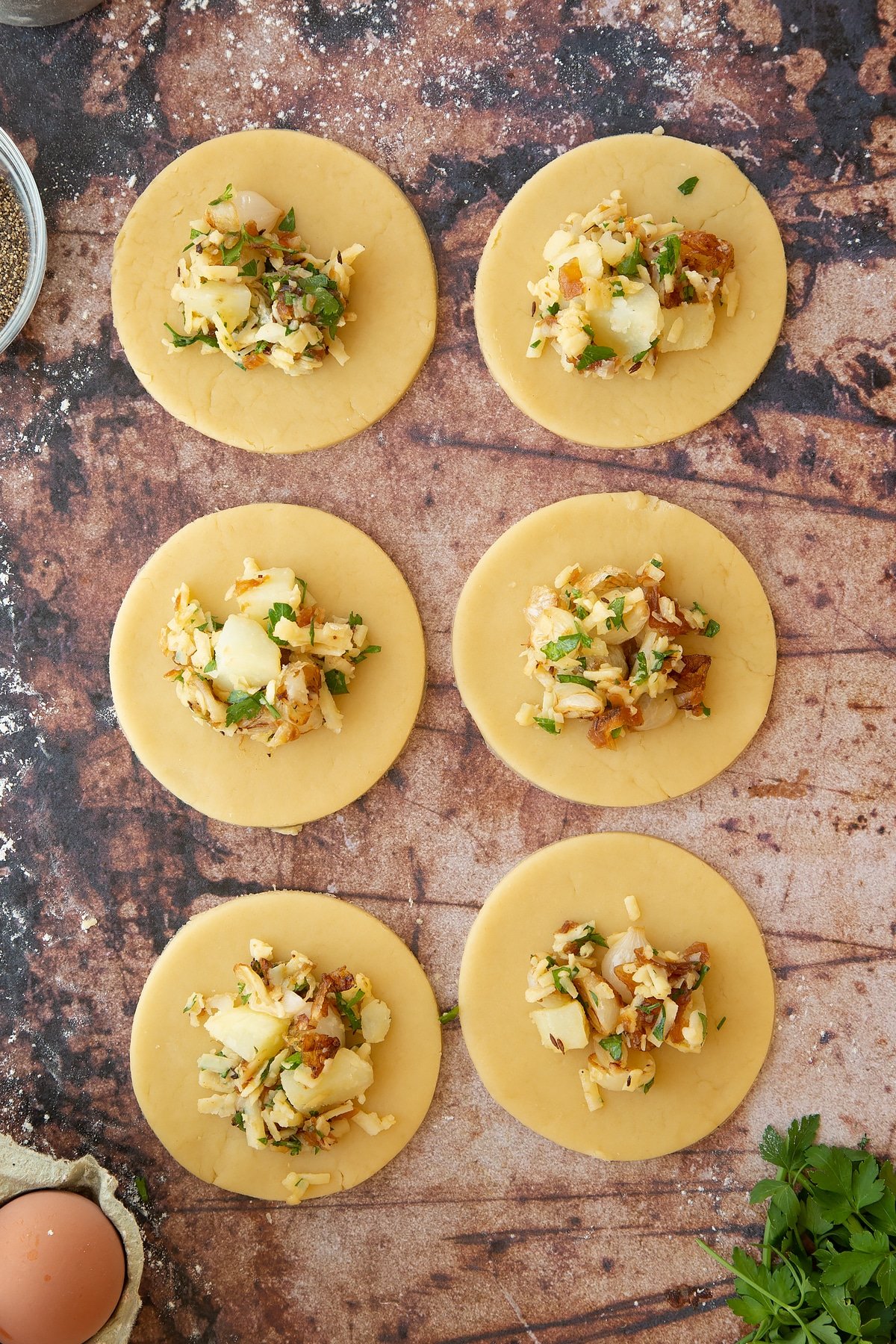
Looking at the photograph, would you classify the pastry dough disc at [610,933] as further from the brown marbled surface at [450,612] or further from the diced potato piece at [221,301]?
the diced potato piece at [221,301]

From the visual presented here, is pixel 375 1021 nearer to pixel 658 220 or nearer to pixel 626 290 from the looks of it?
pixel 626 290

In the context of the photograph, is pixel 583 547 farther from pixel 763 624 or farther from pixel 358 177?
pixel 358 177

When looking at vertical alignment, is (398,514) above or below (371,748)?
above

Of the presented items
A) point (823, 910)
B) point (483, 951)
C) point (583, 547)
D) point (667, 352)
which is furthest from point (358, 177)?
point (823, 910)

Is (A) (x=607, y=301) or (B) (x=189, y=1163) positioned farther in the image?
(B) (x=189, y=1163)

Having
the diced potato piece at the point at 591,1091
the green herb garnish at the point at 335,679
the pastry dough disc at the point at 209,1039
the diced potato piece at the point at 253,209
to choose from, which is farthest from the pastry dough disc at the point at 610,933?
the diced potato piece at the point at 253,209

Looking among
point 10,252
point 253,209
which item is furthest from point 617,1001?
point 10,252
